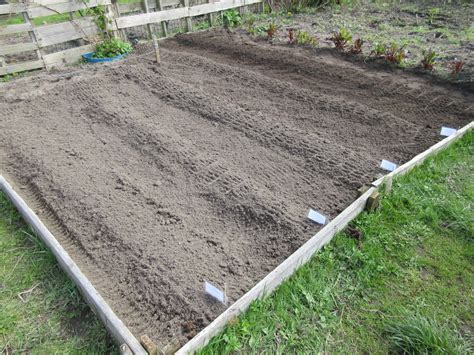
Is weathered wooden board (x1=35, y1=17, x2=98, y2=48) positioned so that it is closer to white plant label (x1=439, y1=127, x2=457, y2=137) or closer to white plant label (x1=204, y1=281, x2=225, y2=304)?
white plant label (x1=204, y1=281, x2=225, y2=304)

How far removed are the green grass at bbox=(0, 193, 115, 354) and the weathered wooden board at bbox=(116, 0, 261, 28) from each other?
19.3 ft

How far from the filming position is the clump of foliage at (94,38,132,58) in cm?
714

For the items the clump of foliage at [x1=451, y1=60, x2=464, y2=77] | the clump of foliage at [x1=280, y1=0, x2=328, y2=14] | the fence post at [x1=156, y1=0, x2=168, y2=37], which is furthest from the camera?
the clump of foliage at [x1=280, y1=0, x2=328, y2=14]

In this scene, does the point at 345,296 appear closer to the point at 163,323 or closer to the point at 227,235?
the point at 227,235

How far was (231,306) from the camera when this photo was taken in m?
2.33

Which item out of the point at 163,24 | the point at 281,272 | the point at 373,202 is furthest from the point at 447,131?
the point at 163,24

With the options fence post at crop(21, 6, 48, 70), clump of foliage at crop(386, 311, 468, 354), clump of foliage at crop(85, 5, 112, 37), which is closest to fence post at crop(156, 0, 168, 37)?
clump of foliage at crop(85, 5, 112, 37)

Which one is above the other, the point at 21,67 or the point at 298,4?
the point at 298,4

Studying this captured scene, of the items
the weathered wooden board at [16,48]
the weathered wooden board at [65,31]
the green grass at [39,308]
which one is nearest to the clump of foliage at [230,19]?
the weathered wooden board at [65,31]

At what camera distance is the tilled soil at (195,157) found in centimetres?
277

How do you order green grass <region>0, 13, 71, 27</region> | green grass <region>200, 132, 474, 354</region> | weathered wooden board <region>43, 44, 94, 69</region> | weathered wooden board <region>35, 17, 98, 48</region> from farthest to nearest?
green grass <region>0, 13, 71, 27</region> → weathered wooden board <region>43, 44, 94, 69</region> → weathered wooden board <region>35, 17, 98, 48</region> → green grass <region>200, 132, 474, 354</region>

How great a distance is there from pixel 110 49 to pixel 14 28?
5.47ft

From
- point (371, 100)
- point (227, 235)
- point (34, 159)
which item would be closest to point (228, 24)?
point (371, 100)

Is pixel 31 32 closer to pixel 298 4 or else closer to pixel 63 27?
pixel 63 27
